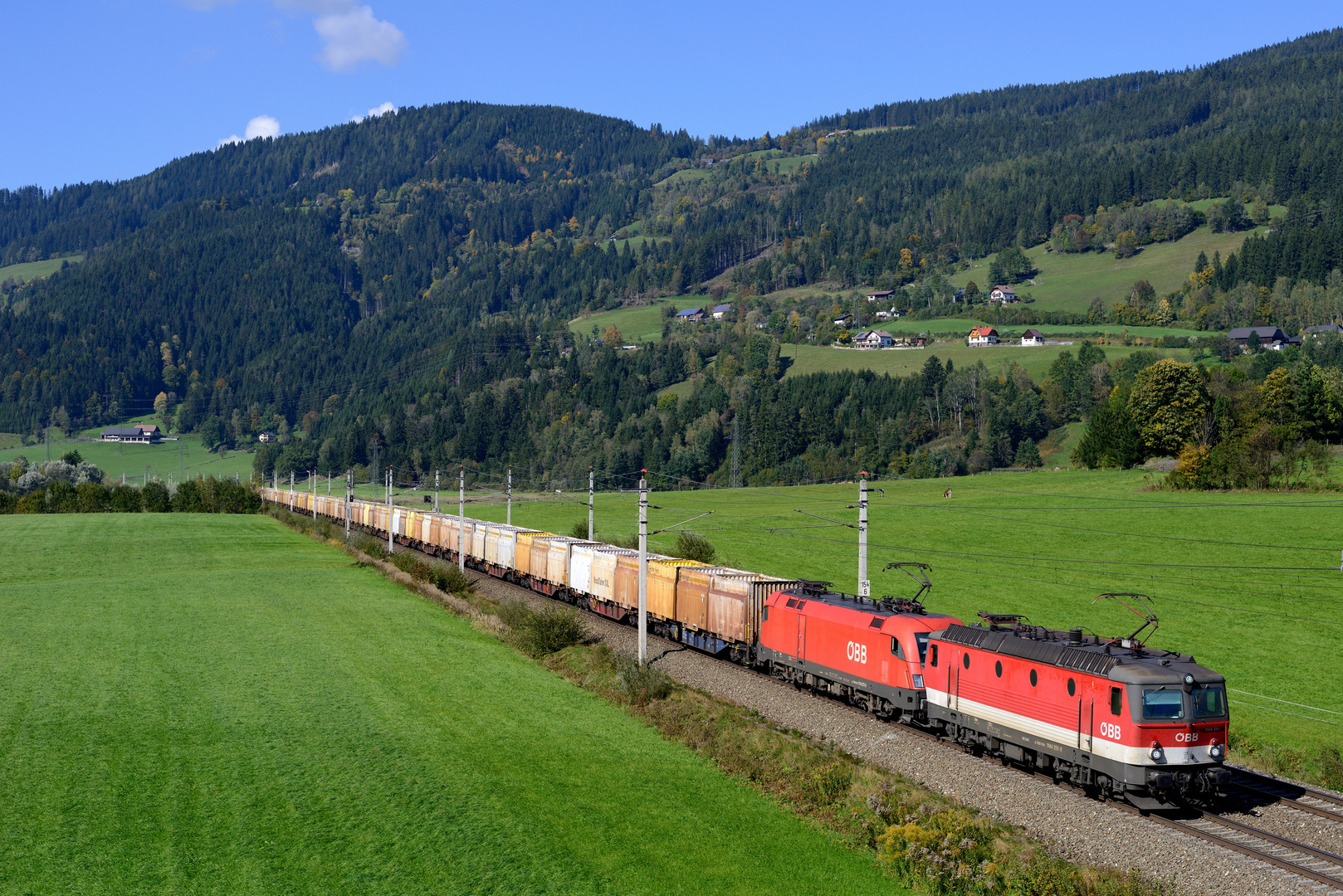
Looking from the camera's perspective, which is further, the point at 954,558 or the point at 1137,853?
the point at 954,558

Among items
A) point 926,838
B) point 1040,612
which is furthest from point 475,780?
point 1040,612

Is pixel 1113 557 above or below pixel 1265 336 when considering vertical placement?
below

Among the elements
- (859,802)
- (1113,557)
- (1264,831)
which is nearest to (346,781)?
(859,802)

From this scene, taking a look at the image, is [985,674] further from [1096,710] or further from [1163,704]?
[1163,704]

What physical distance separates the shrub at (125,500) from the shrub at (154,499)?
63cm

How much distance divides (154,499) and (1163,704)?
452ft

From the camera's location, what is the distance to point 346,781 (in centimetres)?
2527

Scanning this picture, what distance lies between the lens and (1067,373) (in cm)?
17338

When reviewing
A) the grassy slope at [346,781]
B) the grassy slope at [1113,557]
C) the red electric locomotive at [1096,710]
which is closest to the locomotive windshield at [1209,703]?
the red electric locomotive at [1096,710]

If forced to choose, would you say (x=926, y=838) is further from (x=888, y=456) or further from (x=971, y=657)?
(x=888, y=456)

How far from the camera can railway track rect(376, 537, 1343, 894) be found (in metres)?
20.1

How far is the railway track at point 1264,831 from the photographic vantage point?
66.0 feet

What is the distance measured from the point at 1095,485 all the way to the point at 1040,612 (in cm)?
4860

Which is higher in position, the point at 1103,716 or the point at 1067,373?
the point at 1067,373
